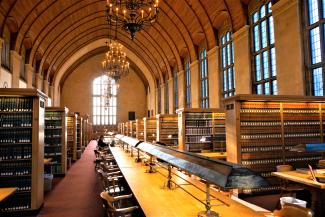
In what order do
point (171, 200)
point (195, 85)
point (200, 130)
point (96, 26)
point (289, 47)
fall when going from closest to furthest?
point (171, 200) → point (289, 47) → point (200, 130) → point (195, 85) → point (96, 26)

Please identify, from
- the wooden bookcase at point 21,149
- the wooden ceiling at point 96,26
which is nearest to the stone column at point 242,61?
the wooden ceiling at point 96,26

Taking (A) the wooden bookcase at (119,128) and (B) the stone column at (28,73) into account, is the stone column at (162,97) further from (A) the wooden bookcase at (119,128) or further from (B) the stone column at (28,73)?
(B) the stone column at (28,73)

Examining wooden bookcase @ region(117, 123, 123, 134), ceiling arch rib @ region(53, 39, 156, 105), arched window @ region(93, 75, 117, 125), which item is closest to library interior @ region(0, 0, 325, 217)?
ceiling arch rib @ region(53, 39, 156, 105)

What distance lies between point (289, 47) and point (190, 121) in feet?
12.7

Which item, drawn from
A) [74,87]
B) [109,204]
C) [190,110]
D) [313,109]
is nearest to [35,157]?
[109,204]

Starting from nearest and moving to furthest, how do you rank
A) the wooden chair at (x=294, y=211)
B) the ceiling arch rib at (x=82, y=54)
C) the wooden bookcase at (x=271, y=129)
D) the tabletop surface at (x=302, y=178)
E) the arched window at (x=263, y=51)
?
1. the wooden chair at (x=294, y=211)
2. the tabletop surface at (x=302, y=178)
3. the wooden bookcase at (x=271, y=129)
4. the arched window at (x=263, y=51)
5. the ceiling arch rib at (x=82, y=54)

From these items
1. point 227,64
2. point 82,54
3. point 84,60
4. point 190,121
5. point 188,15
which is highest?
point 84,60

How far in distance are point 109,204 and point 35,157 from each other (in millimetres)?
3397

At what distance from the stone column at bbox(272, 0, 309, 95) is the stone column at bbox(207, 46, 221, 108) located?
482cm

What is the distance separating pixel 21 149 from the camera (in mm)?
5488

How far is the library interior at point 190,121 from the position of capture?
3436 mm

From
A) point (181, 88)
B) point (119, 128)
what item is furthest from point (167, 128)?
point (119, 128)

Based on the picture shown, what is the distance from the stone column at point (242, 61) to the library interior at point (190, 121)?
0.04 metres

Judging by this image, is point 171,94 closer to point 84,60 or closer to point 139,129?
point 139,129
